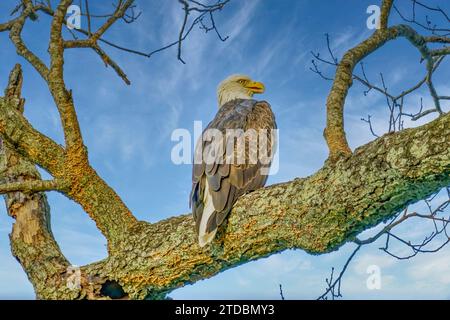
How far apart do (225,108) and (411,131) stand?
260cm

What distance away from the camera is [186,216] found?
11.9 feet

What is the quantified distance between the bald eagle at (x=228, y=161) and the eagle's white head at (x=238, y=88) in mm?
940

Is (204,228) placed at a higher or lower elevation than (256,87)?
lower

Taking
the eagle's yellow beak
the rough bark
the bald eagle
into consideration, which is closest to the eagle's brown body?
the bald eagle

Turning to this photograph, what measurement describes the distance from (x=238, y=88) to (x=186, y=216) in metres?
2.77

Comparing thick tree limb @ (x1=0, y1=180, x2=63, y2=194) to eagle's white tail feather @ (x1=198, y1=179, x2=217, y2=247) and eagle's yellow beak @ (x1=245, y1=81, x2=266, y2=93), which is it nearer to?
eagle's white tail feather @ (x1=198, y1=179, x2=217, y2=247)

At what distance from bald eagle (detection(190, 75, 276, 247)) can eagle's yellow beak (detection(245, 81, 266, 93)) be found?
943 mm

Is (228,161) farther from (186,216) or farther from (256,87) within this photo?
(256,87)

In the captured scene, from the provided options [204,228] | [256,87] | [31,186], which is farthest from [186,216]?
[256,87]

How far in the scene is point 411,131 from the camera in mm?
2475

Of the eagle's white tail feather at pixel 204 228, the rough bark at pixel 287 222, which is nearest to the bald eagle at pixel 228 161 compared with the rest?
the eagle's white tail feather at pixel 204 228

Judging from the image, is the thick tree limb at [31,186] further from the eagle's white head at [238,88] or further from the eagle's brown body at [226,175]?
the eagle's white head at [238,88]

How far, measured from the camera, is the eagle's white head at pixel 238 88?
5902 millimetres

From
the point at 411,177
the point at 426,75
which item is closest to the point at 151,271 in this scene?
the point at 411,177
